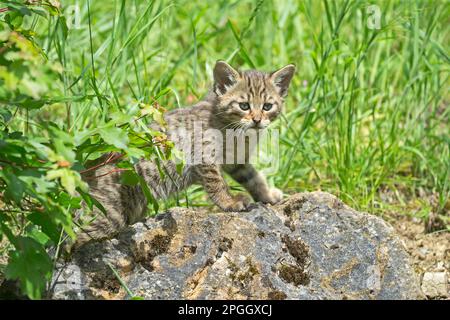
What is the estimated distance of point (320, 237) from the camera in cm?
391

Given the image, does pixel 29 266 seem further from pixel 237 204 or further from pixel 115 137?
pixel 237 204

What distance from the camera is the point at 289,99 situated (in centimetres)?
671

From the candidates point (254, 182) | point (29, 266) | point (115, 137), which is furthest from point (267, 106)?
point (29, 266)

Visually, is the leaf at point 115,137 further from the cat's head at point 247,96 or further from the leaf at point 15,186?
the cat's head at point 247,96

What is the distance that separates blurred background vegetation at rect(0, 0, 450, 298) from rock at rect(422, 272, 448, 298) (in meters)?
0.76

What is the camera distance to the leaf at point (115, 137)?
307 centimetres

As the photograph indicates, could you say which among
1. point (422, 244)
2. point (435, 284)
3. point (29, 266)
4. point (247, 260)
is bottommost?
point (435, 284)

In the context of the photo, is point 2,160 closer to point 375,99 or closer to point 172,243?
point 172,243

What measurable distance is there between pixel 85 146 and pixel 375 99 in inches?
133

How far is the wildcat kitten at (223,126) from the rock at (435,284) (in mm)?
1097

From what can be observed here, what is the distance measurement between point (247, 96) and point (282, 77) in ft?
1.16

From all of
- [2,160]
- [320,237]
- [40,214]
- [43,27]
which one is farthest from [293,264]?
[43,27]

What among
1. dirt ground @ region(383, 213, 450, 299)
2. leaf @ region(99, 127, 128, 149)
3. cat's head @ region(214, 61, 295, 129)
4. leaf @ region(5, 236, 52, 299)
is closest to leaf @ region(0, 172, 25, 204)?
leaf @ region(5, 236, 52, 299)

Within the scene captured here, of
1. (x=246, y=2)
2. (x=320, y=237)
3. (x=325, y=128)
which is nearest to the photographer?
(x=320, y=237)
